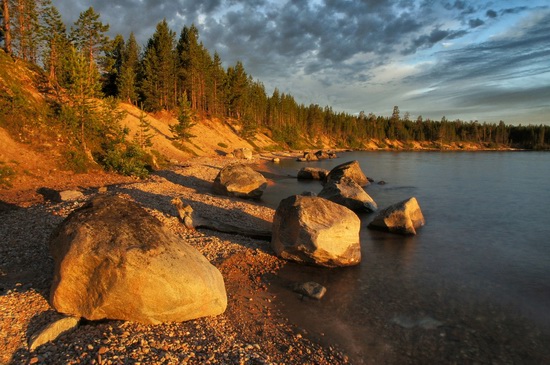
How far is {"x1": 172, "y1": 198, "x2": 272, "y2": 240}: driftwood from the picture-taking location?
15.7m

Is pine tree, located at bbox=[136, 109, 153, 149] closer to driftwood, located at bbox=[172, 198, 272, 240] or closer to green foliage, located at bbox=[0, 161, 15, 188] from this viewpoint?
green foliage, located at bbox=[0, 161, 15, 188]

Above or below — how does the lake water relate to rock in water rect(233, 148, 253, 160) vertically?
below

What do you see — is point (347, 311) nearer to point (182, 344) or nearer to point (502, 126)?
point (182, 344)

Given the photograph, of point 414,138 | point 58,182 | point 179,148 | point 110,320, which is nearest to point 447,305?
point 110,320

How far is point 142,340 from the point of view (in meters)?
7.03

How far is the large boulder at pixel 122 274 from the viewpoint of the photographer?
747cm

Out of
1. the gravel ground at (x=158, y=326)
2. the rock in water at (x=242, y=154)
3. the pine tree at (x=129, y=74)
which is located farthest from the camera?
the rock in water at (x=242, y=154)

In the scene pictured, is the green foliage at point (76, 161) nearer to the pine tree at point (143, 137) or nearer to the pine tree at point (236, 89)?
the pine tree at point (143, 137)

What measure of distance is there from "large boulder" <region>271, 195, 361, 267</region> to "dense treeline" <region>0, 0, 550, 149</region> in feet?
68.2

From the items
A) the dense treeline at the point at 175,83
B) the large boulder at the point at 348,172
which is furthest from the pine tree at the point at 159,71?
the large boulder at the point at 348,172

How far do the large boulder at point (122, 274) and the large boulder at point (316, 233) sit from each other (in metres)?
5.36

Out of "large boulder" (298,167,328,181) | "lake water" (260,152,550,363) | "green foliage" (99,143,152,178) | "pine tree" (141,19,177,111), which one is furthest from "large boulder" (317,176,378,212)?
"pine tree" (141,19,177,111)

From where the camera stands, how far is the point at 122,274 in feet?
24.3

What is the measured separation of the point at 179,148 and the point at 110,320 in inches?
1738
